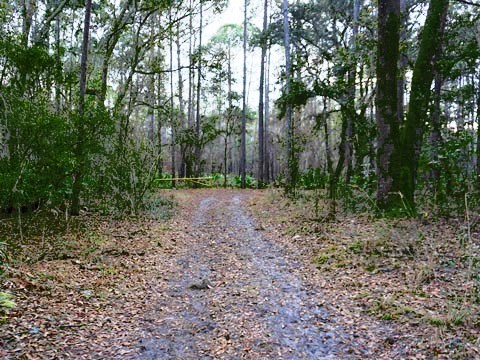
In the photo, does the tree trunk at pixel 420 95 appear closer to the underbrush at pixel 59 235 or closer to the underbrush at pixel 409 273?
the underbrush at pixel 409 273

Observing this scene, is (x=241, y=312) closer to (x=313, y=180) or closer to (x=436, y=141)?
(x=436, y=141)

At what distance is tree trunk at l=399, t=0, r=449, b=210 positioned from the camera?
26.4ft

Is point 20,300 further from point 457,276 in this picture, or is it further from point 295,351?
point 457,276

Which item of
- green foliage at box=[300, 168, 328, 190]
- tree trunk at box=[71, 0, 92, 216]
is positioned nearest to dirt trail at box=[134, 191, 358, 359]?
tree trunk at box=[71, 0, 92, 216]

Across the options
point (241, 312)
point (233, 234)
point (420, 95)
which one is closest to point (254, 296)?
point (241, 312)

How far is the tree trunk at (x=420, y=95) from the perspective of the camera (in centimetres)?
805

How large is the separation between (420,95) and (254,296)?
236 inches

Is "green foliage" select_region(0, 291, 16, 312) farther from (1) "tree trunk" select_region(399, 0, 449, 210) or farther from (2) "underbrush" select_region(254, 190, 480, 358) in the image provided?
(1) "tree trunk" select_region(399, 0, 449, 210)

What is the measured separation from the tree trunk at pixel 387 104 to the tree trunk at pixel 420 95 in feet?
0.76

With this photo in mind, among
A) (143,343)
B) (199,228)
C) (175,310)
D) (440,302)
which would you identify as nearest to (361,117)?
(199,228)

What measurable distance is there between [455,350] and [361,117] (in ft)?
28.1

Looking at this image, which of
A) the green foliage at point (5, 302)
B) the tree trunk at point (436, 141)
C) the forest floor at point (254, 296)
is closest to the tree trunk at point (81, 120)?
the forest floor at point (254, 296)

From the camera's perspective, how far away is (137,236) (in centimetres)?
882

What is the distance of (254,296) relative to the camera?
5098 mm
